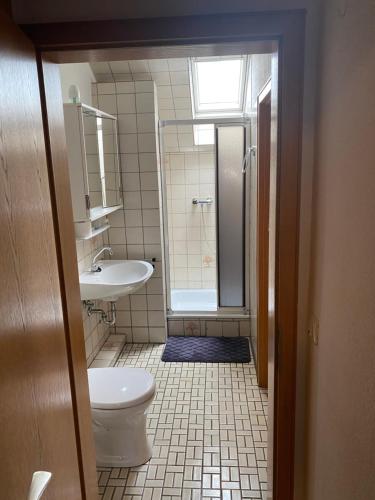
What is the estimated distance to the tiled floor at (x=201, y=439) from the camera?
76.8 inches

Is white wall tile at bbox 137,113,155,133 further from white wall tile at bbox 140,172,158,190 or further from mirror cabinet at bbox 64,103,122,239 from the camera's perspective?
white wall tile at bbox 140,172,158,190

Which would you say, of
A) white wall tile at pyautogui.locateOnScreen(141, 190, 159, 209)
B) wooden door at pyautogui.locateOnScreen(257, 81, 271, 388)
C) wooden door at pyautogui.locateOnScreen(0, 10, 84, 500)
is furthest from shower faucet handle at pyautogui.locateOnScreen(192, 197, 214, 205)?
wooden door at pyautogui.locateOnScreen(0, 10, 84, 500)

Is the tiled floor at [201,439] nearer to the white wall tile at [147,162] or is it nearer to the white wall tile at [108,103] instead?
the white wall tile at [147,162]

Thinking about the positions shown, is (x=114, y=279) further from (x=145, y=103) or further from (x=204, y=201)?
(x=204, y=201)

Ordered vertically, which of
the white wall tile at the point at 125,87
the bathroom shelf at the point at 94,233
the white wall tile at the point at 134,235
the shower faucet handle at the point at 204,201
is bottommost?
the white wall tile at the point at 134,235

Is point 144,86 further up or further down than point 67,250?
further up

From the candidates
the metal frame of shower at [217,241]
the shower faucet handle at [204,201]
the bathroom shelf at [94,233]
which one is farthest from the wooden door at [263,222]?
the shower faucet handle at [204,201]

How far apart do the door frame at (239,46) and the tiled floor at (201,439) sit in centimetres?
98

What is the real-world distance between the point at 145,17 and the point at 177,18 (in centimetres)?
9

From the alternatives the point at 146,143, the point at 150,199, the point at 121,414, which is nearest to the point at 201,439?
the point at 121,414

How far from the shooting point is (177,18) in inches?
42.4

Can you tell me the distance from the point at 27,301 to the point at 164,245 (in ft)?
8.50

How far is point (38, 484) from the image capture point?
902 millimetres

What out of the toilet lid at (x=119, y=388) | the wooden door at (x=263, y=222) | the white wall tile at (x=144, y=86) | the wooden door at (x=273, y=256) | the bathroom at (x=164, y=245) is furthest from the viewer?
the white wall tile at (x=144, y=86)
